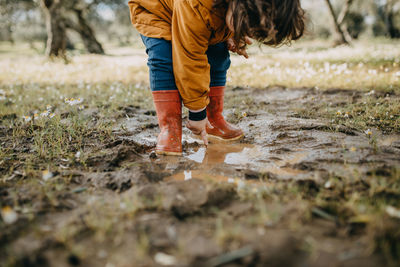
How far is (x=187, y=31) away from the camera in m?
2.00

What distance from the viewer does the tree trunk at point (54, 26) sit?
974 centimetres

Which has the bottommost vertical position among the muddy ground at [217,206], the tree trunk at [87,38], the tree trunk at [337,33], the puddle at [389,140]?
the tree trunk at [87,38]

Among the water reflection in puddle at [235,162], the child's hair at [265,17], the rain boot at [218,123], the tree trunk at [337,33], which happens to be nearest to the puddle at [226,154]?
the water reflection in puddle at [235,162]

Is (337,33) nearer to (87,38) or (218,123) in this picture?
(87,38)

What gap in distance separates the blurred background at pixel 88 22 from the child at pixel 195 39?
15.7 inches

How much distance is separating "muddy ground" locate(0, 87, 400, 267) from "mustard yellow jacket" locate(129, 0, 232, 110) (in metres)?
0.59

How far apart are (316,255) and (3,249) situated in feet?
4.20

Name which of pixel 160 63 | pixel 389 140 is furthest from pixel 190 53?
pixel 389 140

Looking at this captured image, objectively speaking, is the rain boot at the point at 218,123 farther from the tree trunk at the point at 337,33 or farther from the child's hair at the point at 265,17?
the tree trunk at the point at 337,33

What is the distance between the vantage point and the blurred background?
9914 millimetres

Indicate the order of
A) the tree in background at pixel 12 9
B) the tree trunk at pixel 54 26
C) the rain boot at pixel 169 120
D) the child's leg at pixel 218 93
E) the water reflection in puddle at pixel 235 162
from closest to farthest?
the water reflection in puddle at pixel 235 162 < the rain boot at pixel 169 120 < the child's leg at pixel 218 93 < the tree trunk at pixel 54 26 < the tree in background at pixel 12 9

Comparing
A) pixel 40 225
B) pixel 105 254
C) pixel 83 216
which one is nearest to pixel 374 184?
pixel 105 254

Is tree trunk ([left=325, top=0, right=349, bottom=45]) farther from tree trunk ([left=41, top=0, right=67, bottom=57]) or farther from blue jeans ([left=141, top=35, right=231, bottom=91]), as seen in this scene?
blue jeans ([left=141, top=35, right=231, bottom=91])

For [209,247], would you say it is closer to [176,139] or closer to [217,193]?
[217,193]
